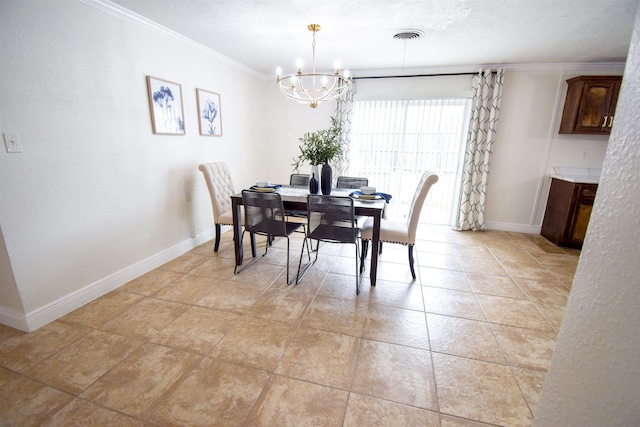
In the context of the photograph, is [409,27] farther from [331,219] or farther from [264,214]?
[264,214]

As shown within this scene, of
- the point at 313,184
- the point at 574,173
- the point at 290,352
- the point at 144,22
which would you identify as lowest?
the point at 290,352

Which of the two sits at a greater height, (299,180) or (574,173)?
(574,173)

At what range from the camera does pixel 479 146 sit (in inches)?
157

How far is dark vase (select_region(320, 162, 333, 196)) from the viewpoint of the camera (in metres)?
2.79

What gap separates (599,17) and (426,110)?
2.03 meters

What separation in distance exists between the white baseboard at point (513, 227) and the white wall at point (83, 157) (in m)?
4.35

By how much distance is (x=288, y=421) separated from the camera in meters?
1.33

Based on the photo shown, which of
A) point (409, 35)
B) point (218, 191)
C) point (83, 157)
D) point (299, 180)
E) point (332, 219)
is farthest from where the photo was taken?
point (299, 180)

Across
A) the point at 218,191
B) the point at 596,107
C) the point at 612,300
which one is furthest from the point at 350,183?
the point at 596,107

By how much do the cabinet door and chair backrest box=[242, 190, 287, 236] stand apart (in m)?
3.94

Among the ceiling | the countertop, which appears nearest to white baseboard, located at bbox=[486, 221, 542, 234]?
the countertop

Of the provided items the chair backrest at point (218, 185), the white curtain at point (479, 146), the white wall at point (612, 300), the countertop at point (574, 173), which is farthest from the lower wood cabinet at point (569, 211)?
the chair backrest at point (218, 185)

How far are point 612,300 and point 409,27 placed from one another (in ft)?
9.34

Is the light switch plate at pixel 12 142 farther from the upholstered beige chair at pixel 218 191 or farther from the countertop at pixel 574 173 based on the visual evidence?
the countertop at pixel 574 173
